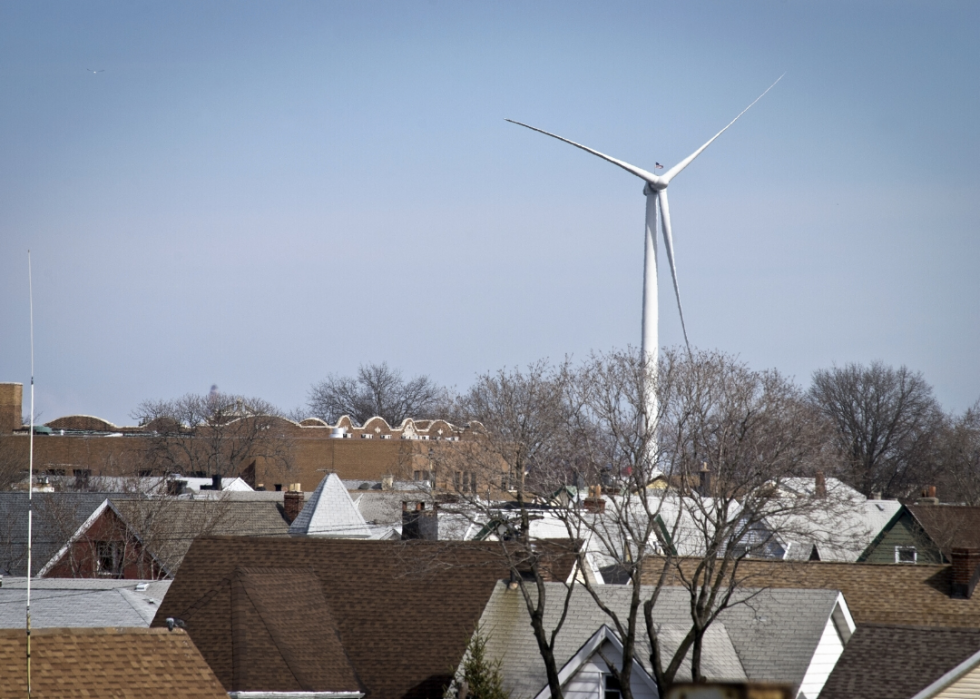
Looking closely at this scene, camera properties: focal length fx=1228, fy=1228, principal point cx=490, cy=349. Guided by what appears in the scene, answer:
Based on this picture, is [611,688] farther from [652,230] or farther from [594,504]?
[652,230]

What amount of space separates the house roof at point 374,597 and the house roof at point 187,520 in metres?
15.6

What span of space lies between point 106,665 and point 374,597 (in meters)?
11.6

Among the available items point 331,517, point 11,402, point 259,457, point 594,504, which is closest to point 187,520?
point 331,517

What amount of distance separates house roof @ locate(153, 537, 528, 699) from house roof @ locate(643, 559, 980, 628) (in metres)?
7.13

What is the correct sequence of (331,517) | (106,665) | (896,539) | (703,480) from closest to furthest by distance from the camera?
1. (106,665)
2. (331,517)
3. (703,480)
4. (896,539)

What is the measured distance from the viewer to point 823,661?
27391 mm

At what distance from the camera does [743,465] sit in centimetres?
3106

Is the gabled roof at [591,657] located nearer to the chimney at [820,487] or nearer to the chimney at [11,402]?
the chimney at [820,487]

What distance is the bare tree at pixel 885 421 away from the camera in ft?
320

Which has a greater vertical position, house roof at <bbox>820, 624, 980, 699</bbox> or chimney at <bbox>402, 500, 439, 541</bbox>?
chimney at <bbox>402, 500, 439, 541</bbox>

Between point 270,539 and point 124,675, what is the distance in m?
12.3

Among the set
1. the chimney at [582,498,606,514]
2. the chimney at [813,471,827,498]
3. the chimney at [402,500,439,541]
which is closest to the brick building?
the chimney at [402,500,439,541]

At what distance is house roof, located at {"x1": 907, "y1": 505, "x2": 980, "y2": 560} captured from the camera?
1836 inches

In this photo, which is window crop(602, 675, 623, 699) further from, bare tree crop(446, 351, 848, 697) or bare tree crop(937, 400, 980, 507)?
bare tree crop(937, 400, 980, 507)
